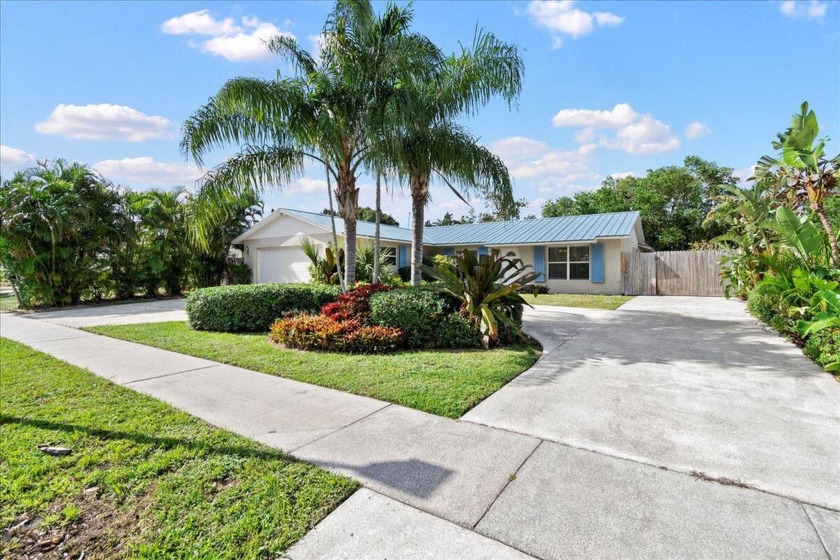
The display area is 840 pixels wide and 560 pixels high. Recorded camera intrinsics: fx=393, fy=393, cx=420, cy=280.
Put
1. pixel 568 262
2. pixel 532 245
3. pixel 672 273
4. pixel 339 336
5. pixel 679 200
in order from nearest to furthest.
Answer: pixel 339 336 < pixel 672 273 < pixel 568 262 < pixel 532 245 < pixel 679 200

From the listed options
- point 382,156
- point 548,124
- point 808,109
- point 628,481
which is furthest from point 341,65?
point 628,481

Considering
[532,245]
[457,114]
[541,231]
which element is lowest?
[532,245]

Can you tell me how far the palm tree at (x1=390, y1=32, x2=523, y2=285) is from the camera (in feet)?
25.6

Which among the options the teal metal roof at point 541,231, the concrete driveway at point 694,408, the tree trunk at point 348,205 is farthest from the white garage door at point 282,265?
the concrete driveway at point 694,408

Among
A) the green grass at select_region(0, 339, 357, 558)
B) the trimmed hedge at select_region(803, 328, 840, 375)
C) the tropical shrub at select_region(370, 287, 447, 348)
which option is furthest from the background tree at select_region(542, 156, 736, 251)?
the green grass at select_region(0, 339, 357, 558)

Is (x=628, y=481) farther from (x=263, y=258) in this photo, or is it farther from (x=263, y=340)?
(x=263, y=258)

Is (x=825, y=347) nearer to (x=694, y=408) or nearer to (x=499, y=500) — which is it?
(x=694, y=408)

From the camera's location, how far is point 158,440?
3.21 metres

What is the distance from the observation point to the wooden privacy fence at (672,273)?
1605 cm

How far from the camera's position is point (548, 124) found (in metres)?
12.4

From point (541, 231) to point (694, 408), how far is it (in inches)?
642

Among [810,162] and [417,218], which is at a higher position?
[810,162]

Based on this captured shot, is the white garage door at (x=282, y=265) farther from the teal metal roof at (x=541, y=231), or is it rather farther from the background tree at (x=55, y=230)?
the teal metal roof at (x=541, y=231)

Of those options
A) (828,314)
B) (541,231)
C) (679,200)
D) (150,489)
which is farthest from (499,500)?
(679,200)
